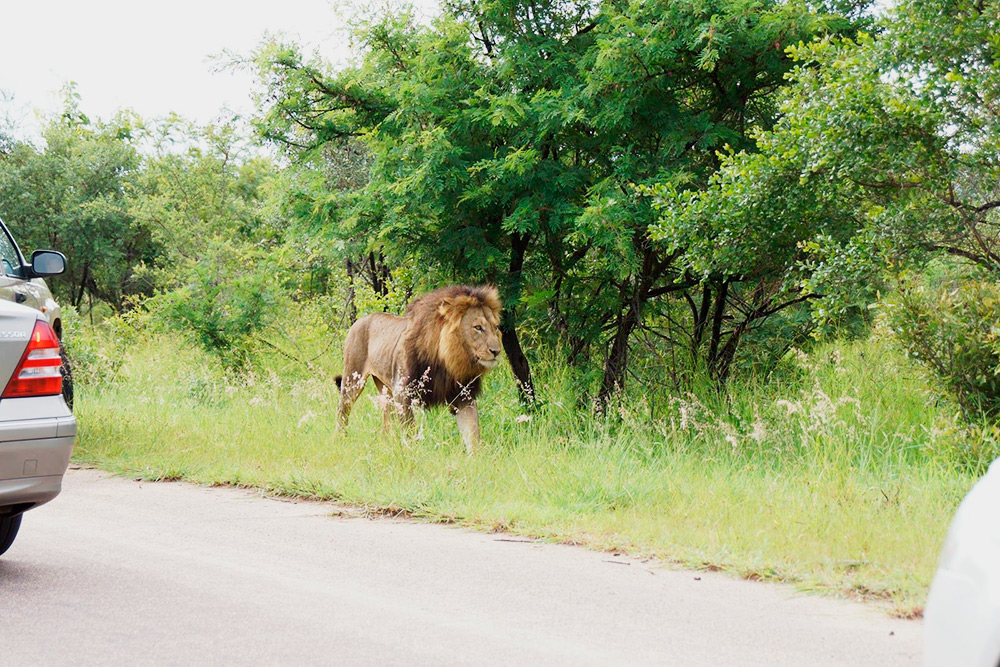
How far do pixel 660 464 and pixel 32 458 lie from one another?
5.14 meters

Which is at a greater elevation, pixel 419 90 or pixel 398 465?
pixel 419 90

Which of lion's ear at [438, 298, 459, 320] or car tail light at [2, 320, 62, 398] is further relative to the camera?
lion's ear at [438, 298, 459, 320]

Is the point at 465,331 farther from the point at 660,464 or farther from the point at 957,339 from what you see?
the point at 957,339

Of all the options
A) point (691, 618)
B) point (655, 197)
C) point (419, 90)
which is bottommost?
point (691, 618)

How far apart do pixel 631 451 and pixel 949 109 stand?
388cm

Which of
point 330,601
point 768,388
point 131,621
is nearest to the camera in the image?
point 131,621

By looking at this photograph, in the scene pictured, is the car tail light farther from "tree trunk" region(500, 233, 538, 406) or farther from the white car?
"tree trunk" region(500, 233, 538, 406)

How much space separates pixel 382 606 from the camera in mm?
5371

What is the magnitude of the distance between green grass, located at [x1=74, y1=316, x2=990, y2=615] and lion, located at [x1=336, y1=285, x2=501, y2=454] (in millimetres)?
345

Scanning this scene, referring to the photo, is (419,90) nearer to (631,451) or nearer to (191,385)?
(631,451)

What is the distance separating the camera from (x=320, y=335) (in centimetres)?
1678

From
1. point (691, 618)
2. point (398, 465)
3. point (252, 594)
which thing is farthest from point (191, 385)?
point (691, 618)

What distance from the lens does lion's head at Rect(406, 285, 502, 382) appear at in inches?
409

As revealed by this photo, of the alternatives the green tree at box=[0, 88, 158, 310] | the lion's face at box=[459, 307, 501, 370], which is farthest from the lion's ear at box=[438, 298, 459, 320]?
the green tree at box=[0, 88, 158, 310]
